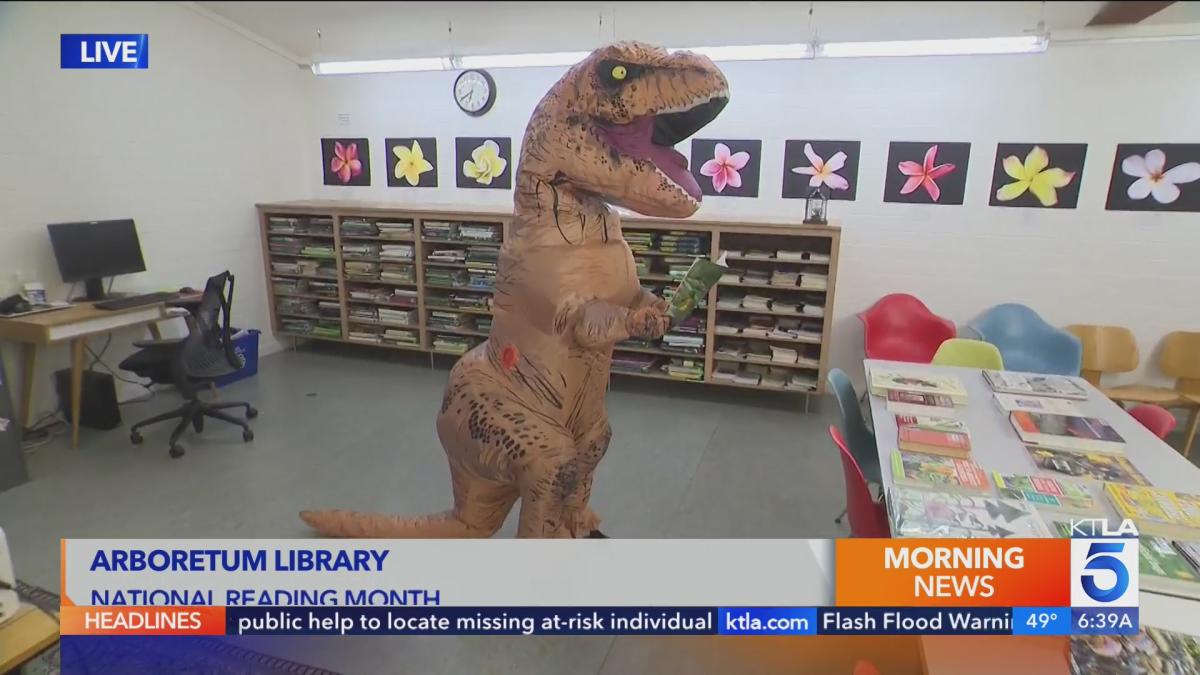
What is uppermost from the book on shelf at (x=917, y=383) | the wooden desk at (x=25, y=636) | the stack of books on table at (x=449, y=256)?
the stack of books on table at (x=449, y=256)

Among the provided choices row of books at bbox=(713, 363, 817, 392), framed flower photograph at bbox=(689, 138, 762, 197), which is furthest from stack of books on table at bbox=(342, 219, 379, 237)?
row of books at bbox=(713, 363, 817, 392)

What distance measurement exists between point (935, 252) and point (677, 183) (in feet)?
10.7

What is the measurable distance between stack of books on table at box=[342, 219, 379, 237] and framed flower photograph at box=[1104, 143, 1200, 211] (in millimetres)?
5117

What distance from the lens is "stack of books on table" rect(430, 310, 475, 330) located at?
505 centimetres

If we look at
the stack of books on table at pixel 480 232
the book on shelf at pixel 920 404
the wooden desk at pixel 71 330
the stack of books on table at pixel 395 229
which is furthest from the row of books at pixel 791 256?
the wooden desk at pixel 71 330

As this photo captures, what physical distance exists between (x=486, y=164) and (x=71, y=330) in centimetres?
290

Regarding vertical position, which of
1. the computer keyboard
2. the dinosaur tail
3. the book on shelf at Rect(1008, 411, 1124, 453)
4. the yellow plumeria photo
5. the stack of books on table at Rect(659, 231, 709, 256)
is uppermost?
the yellow plumeria photo

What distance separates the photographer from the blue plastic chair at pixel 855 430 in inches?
105

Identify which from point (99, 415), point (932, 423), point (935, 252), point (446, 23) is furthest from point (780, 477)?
point (99, 415)

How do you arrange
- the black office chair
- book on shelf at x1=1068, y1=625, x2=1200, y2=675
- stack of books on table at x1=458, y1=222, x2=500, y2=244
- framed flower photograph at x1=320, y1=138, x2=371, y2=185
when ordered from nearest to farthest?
book on shelf at x1=1068, y1=625, x2=1200, y2=675 < the black office chair < stack of books on table at x1=458, y1=222, x2=500, y2=244 < framed flower photograph at x1=320, y1=138, x2=371, y2=185

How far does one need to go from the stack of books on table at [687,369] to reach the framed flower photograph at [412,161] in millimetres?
2529

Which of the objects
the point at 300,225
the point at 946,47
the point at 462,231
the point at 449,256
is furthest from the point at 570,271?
the point at 300,225

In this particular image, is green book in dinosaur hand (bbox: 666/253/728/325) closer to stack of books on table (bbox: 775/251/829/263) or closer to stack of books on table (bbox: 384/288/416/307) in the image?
stack of books on table (bbox: 775/251/829/263)

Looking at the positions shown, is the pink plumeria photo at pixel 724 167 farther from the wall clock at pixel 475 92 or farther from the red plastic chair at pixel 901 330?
the wall clock at pixel 475 92
